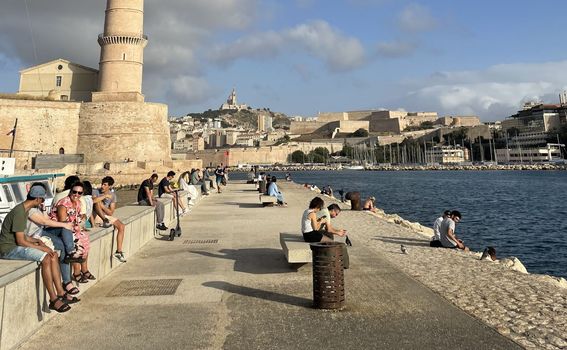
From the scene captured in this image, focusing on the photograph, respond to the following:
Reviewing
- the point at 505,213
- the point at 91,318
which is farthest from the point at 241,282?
the point at 505,213

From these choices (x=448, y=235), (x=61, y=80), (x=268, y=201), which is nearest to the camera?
(x=448, y=235)

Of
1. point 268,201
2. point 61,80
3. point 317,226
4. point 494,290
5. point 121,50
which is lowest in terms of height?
point 494,290

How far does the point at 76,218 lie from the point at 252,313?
2248 millimetres

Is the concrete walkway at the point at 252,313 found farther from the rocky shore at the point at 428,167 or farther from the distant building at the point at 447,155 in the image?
the distant building at the point at 447,155

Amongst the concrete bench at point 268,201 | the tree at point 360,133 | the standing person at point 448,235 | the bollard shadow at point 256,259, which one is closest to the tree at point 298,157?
the tree at point 360,133

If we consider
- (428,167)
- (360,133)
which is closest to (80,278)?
(428,167)

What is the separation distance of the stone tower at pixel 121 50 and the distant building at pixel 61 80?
201 inches

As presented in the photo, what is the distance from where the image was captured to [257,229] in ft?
31.9

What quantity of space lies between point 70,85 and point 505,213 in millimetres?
42583

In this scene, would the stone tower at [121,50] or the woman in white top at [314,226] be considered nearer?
the woman in white top at [314,226]

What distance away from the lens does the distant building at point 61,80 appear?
44000 mm

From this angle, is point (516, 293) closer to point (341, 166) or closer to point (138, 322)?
point (138, 322)

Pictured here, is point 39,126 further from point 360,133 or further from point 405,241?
point 360,133

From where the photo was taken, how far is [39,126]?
37531mm
